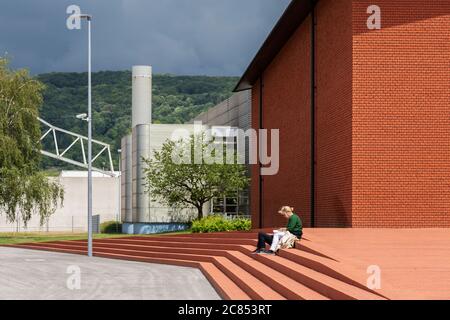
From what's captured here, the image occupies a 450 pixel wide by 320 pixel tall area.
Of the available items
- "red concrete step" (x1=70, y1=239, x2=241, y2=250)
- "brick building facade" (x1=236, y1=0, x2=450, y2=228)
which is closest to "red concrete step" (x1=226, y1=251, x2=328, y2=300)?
"red concrete step" (x1=70, y1=239, x2=241, y2=250)

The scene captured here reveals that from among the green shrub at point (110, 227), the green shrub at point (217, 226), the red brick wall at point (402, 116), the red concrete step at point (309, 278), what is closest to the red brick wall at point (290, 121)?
the green shrub at point (217, 226)

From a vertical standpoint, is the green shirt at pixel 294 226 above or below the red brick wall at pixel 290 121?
below

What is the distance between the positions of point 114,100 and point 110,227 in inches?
3117

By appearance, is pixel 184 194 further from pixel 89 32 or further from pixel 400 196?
pixel 400 196

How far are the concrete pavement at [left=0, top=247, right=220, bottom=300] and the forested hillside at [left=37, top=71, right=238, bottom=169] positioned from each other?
11556 centimetres

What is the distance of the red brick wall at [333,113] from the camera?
24.3 meters

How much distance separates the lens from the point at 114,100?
156875 mm

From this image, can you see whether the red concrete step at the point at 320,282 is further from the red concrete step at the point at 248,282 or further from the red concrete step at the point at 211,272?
the red concrete step at the point at 211,272

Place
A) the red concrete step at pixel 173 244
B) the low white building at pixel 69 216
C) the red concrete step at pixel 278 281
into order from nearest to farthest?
the red concrete step at pixel 278 281, the red concrete step at pixel 173 244, the low white building at pixel 69 216

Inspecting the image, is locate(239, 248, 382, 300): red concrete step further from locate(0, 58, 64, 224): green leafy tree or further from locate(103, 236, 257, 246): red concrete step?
locate(0, 58, 64, 224): green leafy tree

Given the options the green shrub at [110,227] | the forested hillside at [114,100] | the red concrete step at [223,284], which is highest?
the forested hillside at [114,100]
